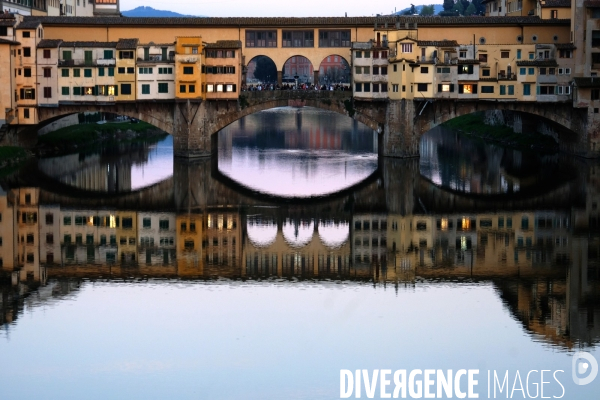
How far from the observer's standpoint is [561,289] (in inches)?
1059

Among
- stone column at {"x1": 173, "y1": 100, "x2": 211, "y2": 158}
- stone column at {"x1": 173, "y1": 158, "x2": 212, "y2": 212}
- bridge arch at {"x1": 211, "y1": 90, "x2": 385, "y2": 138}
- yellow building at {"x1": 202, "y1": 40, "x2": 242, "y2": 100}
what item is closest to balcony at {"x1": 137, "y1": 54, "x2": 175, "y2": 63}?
yellow building at {"x1": 202, "y1": 40, "x2": 242, "y2": 100}

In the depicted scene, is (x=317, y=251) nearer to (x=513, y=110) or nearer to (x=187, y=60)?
(x=187, y=60)

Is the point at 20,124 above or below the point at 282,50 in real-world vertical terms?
below

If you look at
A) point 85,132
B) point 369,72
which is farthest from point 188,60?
point 85,132

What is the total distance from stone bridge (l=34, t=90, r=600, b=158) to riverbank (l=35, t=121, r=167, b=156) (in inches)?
138

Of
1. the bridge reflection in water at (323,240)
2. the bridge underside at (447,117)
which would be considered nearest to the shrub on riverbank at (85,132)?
the bridge reflection in water at (323,240)

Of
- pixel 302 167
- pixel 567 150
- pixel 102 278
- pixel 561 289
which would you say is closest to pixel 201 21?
pixel 302 167

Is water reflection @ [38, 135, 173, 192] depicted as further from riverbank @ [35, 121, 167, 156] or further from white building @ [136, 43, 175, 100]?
white building @ [136, 43, 175, 100]

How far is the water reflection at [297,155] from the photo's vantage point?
4588cm

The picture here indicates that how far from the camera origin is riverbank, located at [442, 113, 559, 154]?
57341 millimetres

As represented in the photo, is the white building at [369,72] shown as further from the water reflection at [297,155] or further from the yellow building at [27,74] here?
the yellow building at [27,74]

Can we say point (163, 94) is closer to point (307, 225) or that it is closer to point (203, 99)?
point (203, 99)

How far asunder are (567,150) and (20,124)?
28.0m

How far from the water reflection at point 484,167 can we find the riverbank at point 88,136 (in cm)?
1876
